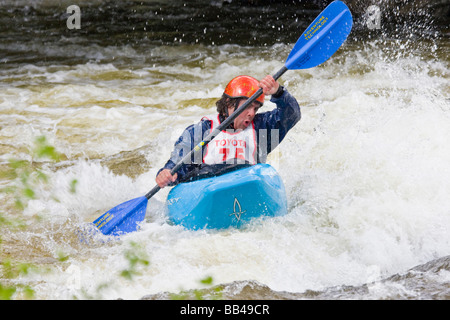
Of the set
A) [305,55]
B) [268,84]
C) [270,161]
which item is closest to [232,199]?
[268,84]

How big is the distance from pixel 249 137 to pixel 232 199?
54 cm

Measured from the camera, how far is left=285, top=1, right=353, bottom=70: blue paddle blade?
383 centimetres

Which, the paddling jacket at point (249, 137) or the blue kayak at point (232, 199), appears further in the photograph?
the paddling jacket at point (249, 137)

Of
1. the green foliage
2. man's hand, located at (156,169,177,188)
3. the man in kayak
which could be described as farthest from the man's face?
the green foliage

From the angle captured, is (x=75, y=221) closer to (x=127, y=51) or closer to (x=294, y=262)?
(x=294, y=262)

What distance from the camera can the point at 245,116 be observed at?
3.70m

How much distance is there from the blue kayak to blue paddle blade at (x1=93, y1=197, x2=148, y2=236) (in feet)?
1.13

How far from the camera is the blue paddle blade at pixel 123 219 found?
366 centimetres

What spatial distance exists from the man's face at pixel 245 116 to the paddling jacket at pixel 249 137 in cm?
4

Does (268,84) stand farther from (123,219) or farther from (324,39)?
(123,219)

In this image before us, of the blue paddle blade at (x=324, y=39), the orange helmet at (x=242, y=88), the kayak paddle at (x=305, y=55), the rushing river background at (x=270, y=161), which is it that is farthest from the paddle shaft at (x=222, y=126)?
the rushing river background at (x=270, y=161)

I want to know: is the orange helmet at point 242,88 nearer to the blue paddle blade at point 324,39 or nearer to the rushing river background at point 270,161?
the blue paddle blade at point 324,39
